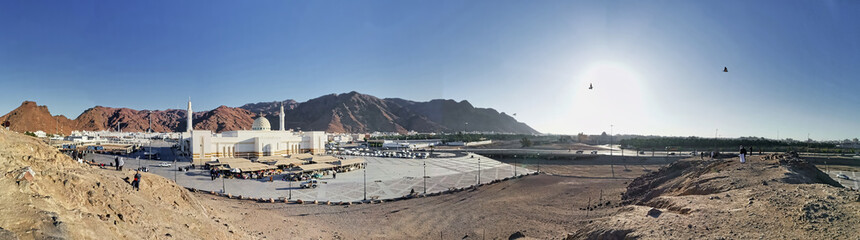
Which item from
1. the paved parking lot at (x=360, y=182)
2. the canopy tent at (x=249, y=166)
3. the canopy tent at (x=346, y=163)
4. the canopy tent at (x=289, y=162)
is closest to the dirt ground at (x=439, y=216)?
the paved parking lot at (x=360, y=182)

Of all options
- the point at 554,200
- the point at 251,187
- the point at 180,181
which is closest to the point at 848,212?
the point at 554,200

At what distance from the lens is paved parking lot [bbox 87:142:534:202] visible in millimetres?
27562

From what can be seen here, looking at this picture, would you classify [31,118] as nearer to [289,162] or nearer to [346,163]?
[289,162]

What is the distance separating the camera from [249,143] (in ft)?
150

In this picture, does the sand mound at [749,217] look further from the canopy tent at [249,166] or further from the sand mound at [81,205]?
the canopy tent at [249,166]

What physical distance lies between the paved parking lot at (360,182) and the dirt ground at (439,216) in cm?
305

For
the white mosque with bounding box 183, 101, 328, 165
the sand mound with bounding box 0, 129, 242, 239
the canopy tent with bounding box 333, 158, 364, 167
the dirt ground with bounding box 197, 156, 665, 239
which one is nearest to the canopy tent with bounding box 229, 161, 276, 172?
the canopy tent with bounding box 333, 158, 364, 167

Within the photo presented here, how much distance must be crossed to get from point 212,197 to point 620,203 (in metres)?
28.1

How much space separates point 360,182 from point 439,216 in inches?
508

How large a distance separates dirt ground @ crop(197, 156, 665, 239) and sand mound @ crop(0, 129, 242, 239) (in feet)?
12.7

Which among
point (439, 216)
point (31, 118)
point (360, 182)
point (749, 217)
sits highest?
point (31, 118)

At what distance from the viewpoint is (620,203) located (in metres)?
22.9

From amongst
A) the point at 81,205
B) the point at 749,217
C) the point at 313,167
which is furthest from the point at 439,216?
the point at 313,167

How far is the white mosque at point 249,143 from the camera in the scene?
1653 inches
